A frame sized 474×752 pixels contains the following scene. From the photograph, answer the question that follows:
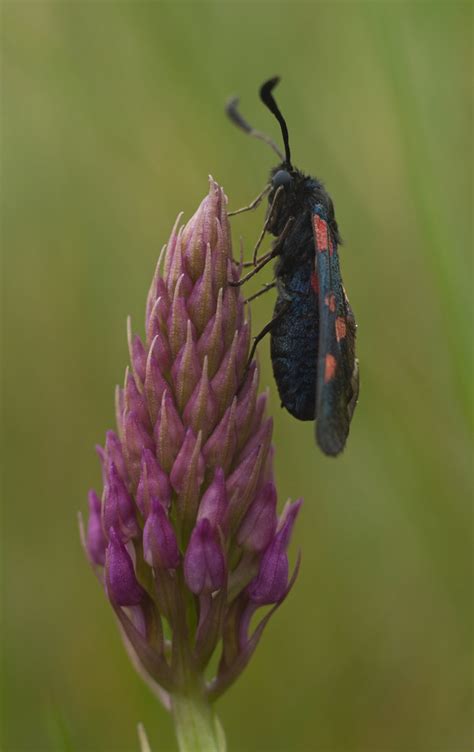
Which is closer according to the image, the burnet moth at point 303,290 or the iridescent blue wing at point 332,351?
the iridescent blue wing at point 332,351

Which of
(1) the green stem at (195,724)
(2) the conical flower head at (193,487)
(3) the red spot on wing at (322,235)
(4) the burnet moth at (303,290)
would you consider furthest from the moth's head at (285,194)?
(1) the green stem at (195,724)

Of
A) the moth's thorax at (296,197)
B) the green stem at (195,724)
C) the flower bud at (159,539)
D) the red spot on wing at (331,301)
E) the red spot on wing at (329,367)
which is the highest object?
the moth's thorax at (296,197)

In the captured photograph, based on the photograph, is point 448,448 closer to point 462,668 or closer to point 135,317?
point 462,668

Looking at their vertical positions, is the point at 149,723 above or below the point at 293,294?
below

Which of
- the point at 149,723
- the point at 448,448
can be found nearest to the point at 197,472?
the point at 149,723

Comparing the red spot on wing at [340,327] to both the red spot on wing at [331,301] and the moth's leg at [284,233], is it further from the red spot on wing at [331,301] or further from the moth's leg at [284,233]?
the moth's leg at [284,233]

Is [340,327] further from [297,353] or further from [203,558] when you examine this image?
[203,558]

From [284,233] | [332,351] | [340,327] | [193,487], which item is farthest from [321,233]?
[193,487]
